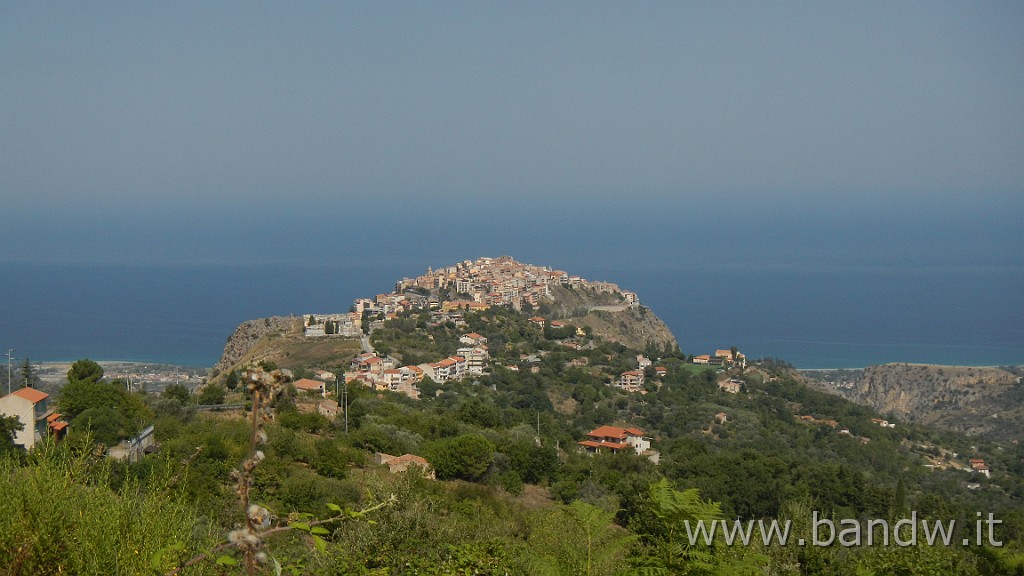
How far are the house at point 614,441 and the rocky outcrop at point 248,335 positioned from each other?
1903 cm

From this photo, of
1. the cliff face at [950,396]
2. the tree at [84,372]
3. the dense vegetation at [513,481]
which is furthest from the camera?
the cliff face at [950,396]

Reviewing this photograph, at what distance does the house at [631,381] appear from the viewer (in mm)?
32934

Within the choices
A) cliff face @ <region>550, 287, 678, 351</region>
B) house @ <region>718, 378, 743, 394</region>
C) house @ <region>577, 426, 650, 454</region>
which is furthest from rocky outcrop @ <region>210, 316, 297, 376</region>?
house @ <region>718, 378, 743, 394</region>

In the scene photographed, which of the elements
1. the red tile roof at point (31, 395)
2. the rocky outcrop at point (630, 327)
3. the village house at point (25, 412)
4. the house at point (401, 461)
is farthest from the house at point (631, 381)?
the village house at point (25, 412)

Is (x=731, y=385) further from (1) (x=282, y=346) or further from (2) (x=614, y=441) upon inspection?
(1) (x=282, y=346)

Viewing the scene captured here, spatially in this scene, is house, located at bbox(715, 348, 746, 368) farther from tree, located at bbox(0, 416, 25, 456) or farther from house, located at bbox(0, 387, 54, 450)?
tree, located at bbox(0, 416, 25, 456)

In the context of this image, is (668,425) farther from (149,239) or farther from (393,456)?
(149,239)

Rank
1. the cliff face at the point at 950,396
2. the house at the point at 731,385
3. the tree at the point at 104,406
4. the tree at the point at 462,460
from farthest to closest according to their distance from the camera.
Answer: the cliff face at the point at 950,396 → the house at the point at 731,385 → the tree at the point at 462,460 → the tree at the point at 104,406

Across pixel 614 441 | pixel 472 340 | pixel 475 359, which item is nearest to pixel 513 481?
pixel 614 441

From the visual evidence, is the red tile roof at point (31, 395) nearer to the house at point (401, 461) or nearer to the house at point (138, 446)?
the house at point (138, 446)

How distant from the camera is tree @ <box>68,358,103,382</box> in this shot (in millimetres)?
14406

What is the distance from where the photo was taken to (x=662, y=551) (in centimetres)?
295

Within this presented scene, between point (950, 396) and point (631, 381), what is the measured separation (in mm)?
17617

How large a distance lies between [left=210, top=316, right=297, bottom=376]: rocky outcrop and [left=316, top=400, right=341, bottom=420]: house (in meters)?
18.0
